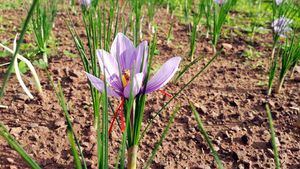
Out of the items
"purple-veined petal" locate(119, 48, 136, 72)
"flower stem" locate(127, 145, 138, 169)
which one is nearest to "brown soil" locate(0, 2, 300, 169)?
"flower stem" locate(127, 145, 138, 169)

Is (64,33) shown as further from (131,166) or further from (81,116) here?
(131,166)

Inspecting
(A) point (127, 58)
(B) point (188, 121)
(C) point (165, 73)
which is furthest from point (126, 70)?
(B) point (188, 121)

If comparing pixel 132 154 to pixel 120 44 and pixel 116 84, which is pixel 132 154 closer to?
pixel 116 84

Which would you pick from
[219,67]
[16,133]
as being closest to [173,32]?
[219,67]

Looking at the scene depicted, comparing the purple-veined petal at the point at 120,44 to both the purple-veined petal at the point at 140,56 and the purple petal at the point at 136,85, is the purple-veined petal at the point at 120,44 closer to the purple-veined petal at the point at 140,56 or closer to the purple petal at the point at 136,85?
the purple-veined petal at the point at 140,56

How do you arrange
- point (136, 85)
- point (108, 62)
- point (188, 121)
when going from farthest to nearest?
point (188, 121), point (108, 62), point (136, 85)

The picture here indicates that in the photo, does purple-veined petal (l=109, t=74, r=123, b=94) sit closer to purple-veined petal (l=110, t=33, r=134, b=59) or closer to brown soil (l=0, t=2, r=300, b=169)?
purple-veined petal (l=110, t=33, r=134, b=59)

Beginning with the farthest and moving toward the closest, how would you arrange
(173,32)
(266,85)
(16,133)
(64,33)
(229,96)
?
(173,32)
(64,33)
(266,85)
(229,96)
(16,133)
